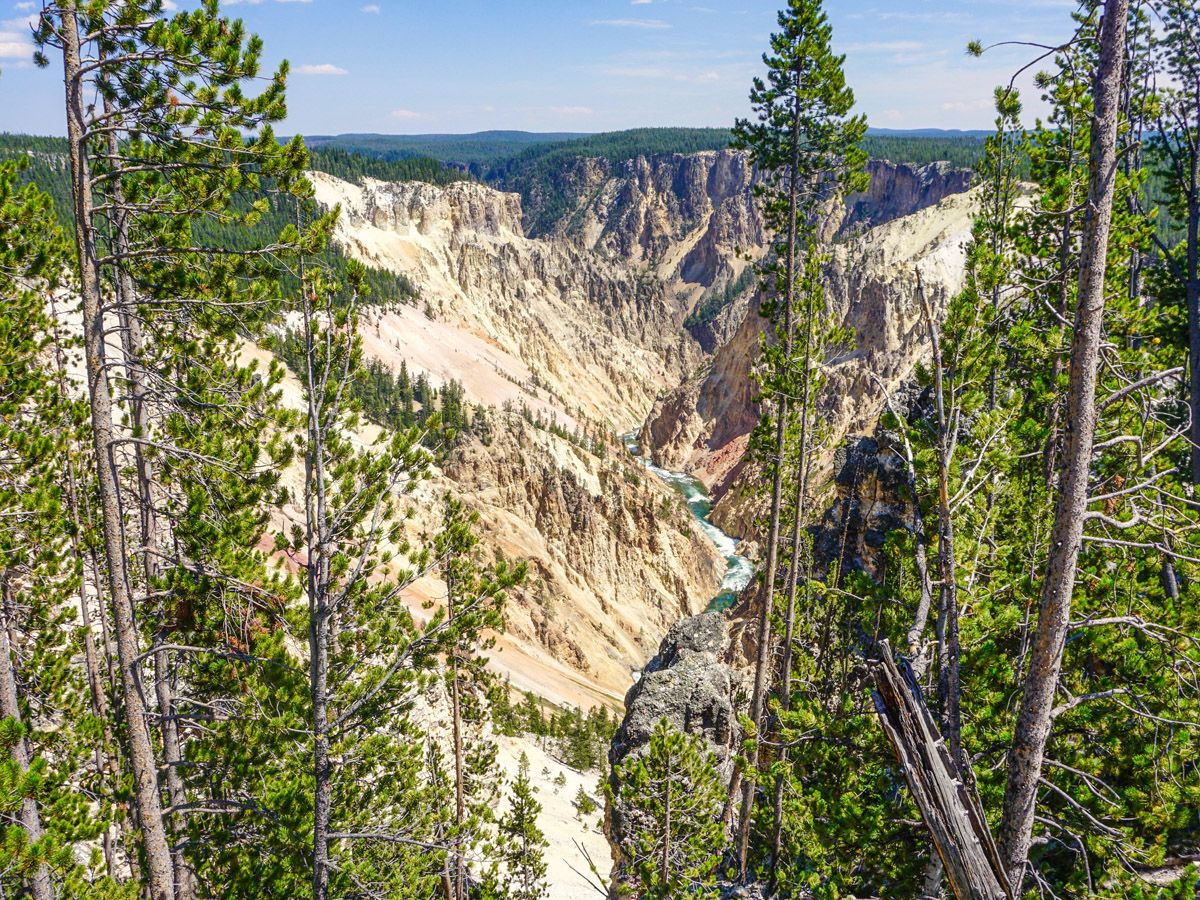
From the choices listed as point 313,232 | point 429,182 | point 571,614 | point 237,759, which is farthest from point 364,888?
point 429,182

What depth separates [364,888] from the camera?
851 cm

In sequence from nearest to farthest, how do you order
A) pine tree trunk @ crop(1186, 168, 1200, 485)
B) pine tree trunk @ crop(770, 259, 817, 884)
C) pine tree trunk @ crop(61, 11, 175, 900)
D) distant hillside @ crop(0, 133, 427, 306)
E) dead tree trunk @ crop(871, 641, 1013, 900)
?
dead tree trunk @ crop(871, 641, 1013, 900) < pine tree trunk @ crop(61, 11, 175, 900) < pine tree trunk @ crop(1186, 168, 1200, 485) < pine tree trunk @ crop(770, 259, 817, 884) < distant hillside @ crop(0, 133, 427, 306)

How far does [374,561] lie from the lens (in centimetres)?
839

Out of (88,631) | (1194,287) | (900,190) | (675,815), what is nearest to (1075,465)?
(675,815)

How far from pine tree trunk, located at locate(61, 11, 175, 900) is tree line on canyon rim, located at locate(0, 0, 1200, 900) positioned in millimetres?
29

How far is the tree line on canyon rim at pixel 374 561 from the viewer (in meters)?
5.32

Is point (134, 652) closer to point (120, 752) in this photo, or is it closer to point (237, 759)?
point (237, 759)

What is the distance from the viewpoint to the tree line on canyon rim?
5.32 m

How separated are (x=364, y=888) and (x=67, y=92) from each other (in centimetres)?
833

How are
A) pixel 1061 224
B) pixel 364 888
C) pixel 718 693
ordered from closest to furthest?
pixel 364 888 < pixel 1061 224 < pixel 718 693

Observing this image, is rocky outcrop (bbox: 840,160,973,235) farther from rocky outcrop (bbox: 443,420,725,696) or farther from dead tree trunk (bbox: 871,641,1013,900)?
dead tree trunk (bbox: 871,641,1013,900)

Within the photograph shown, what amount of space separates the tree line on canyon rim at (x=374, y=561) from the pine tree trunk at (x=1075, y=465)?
0.06ft

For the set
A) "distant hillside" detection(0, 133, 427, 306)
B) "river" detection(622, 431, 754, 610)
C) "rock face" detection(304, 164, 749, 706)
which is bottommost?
"river" detection(622, 431, 754, 610)

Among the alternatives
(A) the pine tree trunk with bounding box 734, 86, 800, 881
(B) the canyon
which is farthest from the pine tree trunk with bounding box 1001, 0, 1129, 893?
(A) the pine tree trunk with bounding box 734, 86, 800, 881
